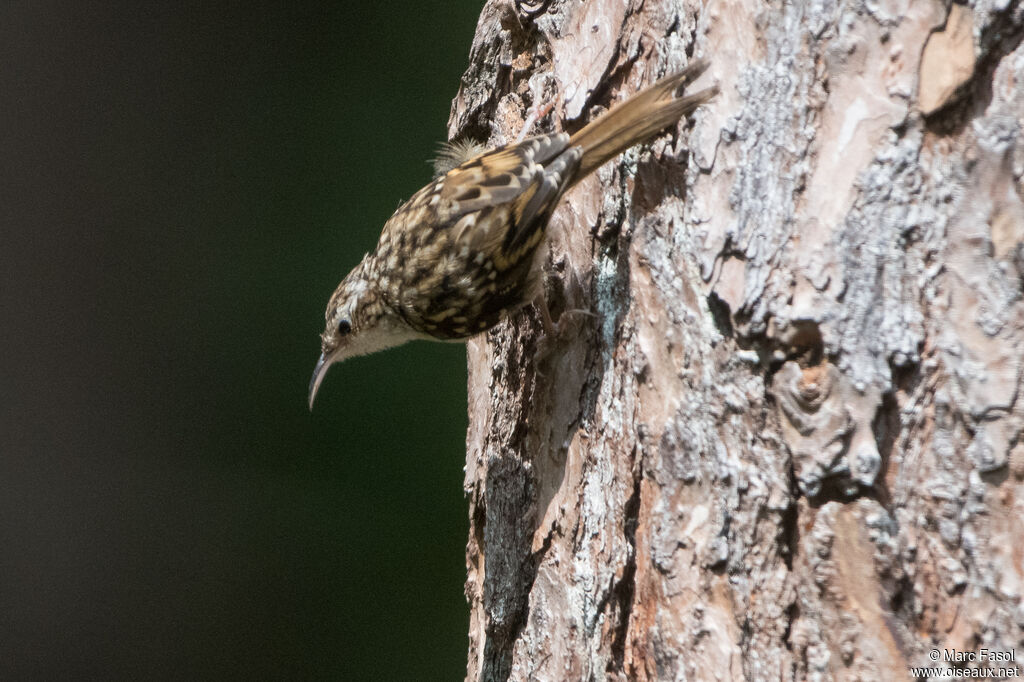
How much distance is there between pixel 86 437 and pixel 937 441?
3.58 meters

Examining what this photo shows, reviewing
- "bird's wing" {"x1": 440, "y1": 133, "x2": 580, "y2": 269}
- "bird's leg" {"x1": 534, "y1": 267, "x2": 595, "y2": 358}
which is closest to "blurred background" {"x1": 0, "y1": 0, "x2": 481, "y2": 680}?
"bird's wing" {"x1": 440, "y1": 133, "x2": 580, "y2": 269}

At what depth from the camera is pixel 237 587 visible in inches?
163

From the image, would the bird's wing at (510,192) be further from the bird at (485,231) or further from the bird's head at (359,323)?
the bird's head at (359,323)

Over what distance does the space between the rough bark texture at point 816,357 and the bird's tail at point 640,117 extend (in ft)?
0.11

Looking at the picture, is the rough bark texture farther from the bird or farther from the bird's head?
the bird's head

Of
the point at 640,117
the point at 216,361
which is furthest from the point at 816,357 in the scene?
the point at 216,361

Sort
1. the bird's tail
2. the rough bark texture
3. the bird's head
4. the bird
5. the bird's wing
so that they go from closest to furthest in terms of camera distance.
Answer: the rough bark texture < the bird's tail < the bird < the bird's wing < the bird's head

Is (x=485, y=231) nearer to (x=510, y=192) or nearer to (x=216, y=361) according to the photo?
(x=510, y=192)

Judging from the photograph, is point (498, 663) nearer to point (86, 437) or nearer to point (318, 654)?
point (318, 654)

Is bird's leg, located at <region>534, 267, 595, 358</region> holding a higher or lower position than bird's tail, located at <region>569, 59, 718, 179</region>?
lower

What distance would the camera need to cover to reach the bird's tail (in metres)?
1.66

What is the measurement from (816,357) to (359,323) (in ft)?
4.97

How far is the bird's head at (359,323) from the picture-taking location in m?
2.56

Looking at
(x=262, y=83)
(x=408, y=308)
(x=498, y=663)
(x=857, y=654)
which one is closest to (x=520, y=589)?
(x=498, y=663)
